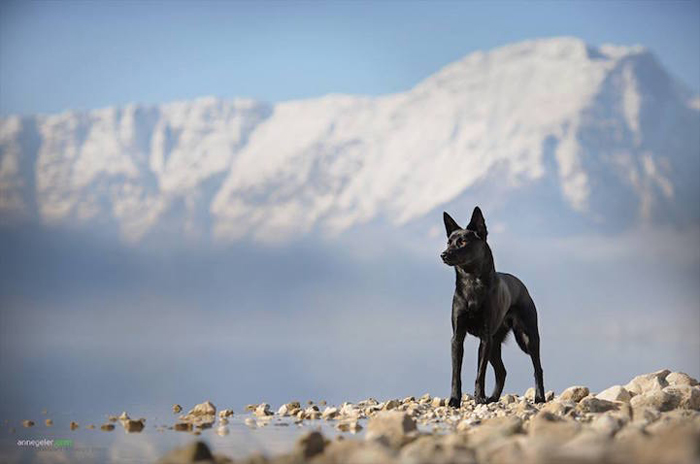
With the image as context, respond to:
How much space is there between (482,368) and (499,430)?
2.88 metres

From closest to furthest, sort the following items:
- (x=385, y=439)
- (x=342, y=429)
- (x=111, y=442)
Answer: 1. (x=385, y=439)
2. (x=111, y=442)
3. (x=342, y=429)

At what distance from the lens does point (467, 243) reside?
7832 millimetres

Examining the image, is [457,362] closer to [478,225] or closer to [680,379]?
[478,225]

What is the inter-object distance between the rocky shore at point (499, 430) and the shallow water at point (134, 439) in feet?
0.63

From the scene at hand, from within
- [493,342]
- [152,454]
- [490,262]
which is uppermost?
[490,262]

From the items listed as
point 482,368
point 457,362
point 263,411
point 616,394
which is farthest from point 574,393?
point 263,411

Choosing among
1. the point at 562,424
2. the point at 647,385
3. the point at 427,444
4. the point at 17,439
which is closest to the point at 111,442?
the point at 17,439

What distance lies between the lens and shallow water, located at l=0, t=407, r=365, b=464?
5.63 m

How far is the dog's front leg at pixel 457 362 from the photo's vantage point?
26.2 ft

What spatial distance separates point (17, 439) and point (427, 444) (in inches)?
137

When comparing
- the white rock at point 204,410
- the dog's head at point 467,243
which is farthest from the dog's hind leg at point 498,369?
the white rock at point 204,410

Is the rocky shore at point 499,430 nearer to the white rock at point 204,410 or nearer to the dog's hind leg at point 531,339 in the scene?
the white rock at point 204,410

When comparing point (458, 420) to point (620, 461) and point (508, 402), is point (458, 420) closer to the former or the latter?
point (508, 402)

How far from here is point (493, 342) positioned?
8.83 m
